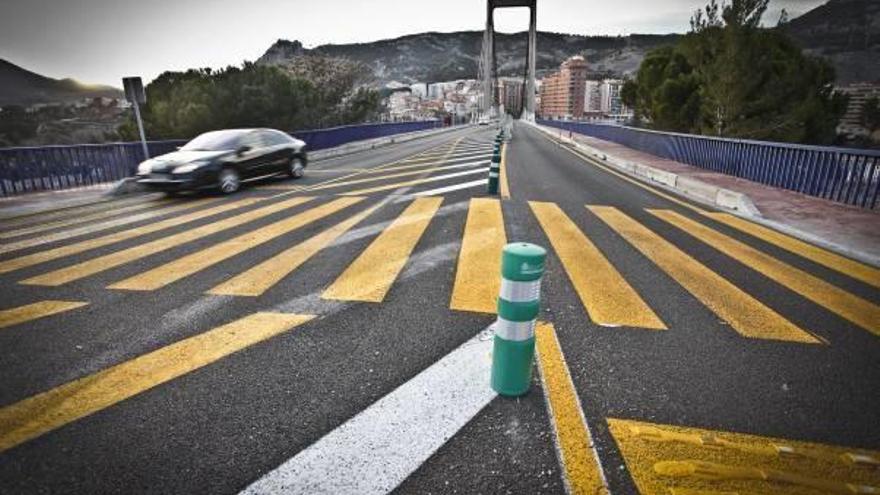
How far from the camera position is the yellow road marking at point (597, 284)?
12.9 feet

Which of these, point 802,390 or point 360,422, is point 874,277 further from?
point 360,422

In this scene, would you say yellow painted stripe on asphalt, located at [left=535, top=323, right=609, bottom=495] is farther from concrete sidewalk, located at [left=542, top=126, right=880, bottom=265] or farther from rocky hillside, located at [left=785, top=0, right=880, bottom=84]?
rocky hillside, located at [left=785, top=0, right=880, bottom=84]

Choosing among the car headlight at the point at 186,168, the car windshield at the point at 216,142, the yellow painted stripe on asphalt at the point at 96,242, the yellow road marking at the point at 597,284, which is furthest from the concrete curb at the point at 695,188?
the car headlight at the point at 186,168

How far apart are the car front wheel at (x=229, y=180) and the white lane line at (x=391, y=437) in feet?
30.2

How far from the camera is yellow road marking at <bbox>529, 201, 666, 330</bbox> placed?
12.9 feet

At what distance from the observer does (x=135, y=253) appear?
591 cm

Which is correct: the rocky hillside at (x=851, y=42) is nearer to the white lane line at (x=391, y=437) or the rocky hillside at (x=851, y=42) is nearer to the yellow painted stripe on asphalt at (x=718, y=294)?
the yellow painted stripe on asphalt at (x=718, y=294)

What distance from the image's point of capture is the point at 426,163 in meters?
17.0

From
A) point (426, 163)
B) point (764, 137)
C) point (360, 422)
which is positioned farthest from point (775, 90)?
point (360, 422)

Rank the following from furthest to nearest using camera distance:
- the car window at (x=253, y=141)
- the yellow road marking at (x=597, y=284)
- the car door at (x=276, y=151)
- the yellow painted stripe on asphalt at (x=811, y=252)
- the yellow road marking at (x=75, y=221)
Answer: the car door at (x=276, y=151) < the car window at (x=253, y=141) < the yellow road marking at (x=75, y=221) < the yellow painted stripe on asphalt at (x=811, y=252) < the yellow road marking at (x=597, y=284)

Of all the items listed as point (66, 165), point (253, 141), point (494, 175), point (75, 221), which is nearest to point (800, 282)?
point (494, 175)

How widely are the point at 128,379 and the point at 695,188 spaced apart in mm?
11390

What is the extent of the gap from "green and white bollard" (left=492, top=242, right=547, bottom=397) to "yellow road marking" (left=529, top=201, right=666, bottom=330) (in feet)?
4.55

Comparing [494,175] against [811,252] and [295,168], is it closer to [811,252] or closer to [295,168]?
[811,252]
